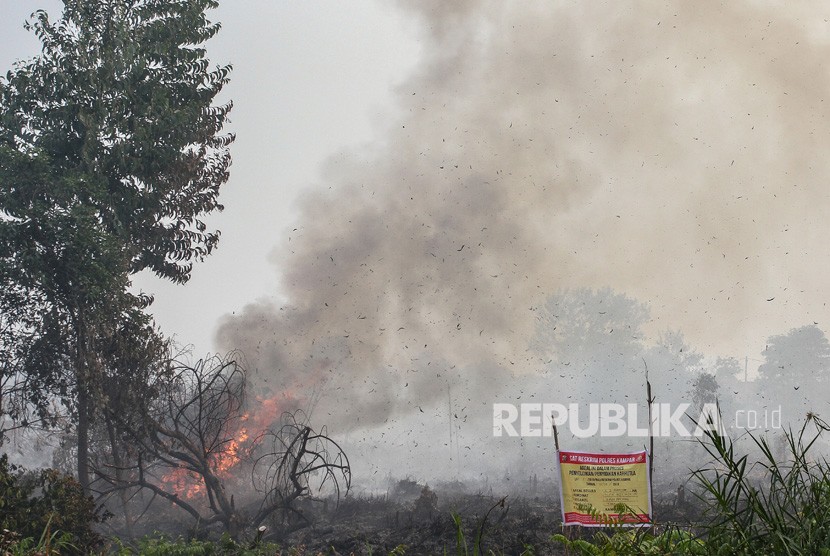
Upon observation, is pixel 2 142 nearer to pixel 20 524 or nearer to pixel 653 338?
pixel 20 524

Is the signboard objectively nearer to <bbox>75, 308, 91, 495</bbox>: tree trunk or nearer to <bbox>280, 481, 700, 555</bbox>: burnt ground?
<bbox>280, 481, 700, 555</bbox>: burnt ground

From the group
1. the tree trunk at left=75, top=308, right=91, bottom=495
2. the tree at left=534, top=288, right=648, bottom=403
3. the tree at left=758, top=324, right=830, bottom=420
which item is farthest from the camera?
the tree at left=758, top=324, right=830, bottom=420

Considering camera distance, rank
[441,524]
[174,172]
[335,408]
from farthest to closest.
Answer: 1. [335,408]
2. [174,172]
3. [441,524]

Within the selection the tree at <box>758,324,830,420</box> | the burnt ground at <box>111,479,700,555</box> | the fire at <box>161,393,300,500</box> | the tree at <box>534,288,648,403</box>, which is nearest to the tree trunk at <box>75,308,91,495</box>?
the burnt ground at <box>111,479,700,555</box>

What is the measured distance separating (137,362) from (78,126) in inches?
310

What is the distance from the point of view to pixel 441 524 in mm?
16641

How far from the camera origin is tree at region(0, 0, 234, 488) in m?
23.2

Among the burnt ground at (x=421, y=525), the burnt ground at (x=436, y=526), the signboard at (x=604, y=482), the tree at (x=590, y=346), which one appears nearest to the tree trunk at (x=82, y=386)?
the burnt ground at (x=421, y=525)

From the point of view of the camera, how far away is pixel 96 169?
79.9ft

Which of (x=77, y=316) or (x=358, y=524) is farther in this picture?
(x=77, y=316)

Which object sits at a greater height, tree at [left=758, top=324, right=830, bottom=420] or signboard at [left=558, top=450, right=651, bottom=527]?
tree at [left=758, top=324, right=830, bottom=420]

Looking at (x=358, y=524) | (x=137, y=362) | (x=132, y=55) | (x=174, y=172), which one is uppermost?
(x=132, y=55)

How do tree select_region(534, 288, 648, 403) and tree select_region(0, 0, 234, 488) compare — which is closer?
tree select_region(0, 0, 234, 488)

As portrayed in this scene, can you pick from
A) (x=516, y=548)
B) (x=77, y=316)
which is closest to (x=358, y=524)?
(x=516, y=548)
